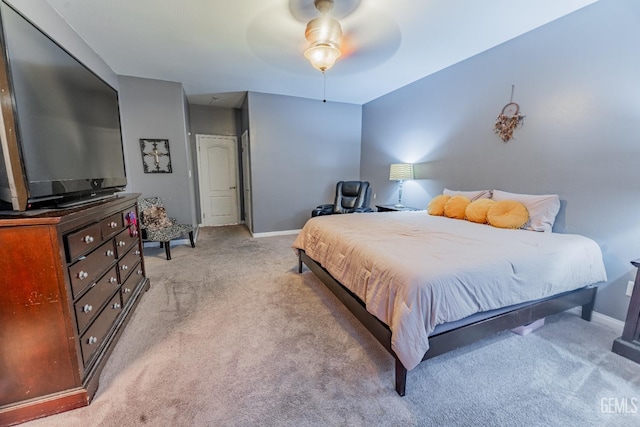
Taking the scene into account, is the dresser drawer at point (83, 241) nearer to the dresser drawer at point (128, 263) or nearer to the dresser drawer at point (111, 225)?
the dresser drawer at point (111, 225)

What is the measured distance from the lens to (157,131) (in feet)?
13.3

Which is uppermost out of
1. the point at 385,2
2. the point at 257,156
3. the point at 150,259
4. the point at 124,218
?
the point at 385,2

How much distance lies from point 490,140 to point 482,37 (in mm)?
1064

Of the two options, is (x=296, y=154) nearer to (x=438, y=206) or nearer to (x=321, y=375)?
(x=438, y=206)

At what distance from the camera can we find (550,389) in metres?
1.49

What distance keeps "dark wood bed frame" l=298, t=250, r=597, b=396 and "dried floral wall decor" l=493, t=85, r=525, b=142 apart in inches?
64.6

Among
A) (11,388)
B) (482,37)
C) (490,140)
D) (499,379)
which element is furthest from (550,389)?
(482,37)

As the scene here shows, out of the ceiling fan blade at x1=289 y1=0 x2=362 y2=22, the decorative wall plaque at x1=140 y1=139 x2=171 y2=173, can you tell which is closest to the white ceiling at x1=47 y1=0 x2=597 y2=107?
the ceiling fan blade at x1=289 y1=0 x2=362 y2=22

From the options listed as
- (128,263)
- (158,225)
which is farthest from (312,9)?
(158,225)

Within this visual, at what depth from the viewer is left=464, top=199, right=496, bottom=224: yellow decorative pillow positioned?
268 cm

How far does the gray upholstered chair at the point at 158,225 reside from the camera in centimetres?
359

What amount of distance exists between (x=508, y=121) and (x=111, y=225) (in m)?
3.79

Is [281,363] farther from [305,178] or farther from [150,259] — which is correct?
[305,178]

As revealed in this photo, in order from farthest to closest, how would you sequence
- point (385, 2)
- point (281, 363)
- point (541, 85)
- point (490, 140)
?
1. point (490, 140)
2. point (541, 85)
3. point (385, 2)
4. point (281, 363)
